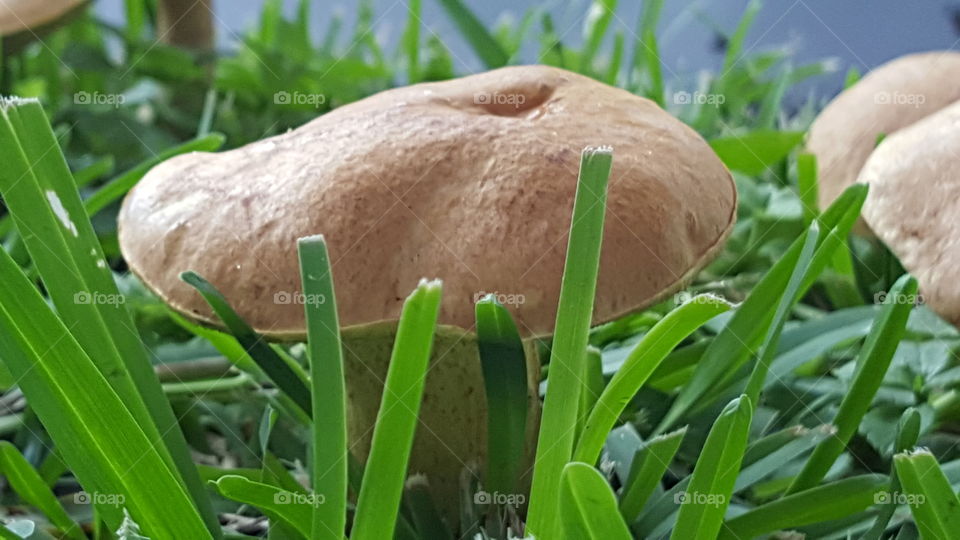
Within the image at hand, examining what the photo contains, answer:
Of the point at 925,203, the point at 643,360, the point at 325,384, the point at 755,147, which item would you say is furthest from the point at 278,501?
the point at 755,147

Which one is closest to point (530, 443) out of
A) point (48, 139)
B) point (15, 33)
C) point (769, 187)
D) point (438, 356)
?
point (438, 356)

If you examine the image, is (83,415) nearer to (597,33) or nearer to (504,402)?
(504,402)

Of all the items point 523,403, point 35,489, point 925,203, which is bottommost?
point 35,489

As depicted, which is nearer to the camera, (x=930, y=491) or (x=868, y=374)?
(x=930, y=491)

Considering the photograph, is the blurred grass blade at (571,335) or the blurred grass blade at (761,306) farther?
the blurred grass blade at (761,306)

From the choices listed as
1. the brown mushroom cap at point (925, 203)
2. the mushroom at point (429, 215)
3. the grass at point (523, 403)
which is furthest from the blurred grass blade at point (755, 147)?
the mushroom at point (429, 215)

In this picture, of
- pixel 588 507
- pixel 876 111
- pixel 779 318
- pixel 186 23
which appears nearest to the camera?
pixel 588 507

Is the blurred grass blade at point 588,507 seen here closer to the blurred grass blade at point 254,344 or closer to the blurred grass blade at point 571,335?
the blurred grass blade at point 571,335
